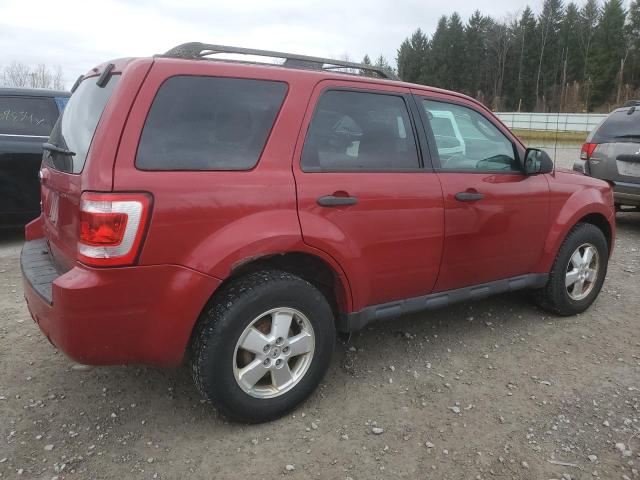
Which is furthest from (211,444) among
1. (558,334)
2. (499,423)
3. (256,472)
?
(558,334)

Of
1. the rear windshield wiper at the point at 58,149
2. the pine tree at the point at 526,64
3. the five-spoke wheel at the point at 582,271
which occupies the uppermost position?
the pine tree at the point at 526,64

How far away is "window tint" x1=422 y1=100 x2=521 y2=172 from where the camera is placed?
3332 mm

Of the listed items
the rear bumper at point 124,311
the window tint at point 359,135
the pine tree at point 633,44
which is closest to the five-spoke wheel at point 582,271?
the window tint at point 359,135

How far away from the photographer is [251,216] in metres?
2.48

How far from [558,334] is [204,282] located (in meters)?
2.79

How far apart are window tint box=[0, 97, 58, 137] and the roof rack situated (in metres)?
4.12

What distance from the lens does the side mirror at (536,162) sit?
12.0ft

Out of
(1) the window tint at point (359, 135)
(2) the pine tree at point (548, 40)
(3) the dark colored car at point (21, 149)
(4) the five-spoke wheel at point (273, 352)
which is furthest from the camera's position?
(2) the pine tree at point (548, 40)

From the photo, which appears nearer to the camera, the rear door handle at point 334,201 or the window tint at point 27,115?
the rear door handle at point 334,201

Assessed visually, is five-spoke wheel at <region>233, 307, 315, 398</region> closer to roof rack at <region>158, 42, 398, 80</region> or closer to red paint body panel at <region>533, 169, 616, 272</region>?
roof rack at <region>158, 42, 398, 80</region>

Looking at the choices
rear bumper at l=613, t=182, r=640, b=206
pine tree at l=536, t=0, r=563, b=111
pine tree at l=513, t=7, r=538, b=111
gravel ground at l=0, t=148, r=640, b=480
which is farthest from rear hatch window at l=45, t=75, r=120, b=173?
pine tree at l=513, t=7, r=538, b=111

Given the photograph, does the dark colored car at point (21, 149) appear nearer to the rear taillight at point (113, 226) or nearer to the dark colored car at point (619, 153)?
the rear taillight at point (113, 226)

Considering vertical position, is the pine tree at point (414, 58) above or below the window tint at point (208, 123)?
above

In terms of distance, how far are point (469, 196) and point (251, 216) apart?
1518 mm
